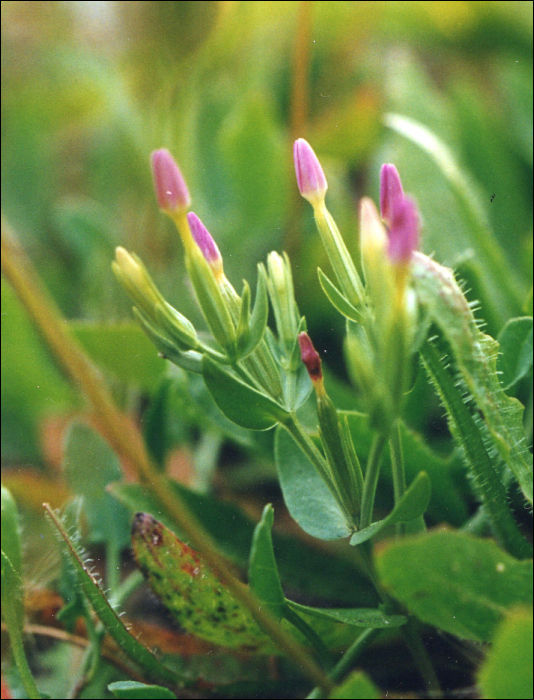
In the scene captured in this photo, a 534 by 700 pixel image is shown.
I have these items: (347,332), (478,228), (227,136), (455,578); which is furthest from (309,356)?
(227,136)

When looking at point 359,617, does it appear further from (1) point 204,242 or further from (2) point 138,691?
(1) point 204,242

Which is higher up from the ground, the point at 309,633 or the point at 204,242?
the point at 204,242

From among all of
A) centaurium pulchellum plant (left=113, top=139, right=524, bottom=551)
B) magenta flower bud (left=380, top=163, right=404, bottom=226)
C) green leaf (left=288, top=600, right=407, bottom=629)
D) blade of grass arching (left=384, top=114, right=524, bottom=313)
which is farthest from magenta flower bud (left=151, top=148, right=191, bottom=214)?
blade of grass arching (left=384, top=114, right=524, bottom=313)

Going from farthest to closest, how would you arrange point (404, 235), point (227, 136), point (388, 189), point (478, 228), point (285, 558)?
point (227, 136) < point (478, 228) < point (285, 558) < point (388, 189) < point (404, 235)

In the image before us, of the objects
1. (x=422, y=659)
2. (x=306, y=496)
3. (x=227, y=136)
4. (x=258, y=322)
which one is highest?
(x=227, y=136)

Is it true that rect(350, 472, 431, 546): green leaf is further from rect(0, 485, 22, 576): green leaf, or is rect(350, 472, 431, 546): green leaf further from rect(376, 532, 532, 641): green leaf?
rect(0, 485, 22, 576): green leaf

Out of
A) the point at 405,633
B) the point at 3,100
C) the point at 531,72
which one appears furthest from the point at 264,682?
the point at 3,100

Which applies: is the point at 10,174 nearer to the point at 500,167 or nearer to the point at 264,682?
the point at 500,167
